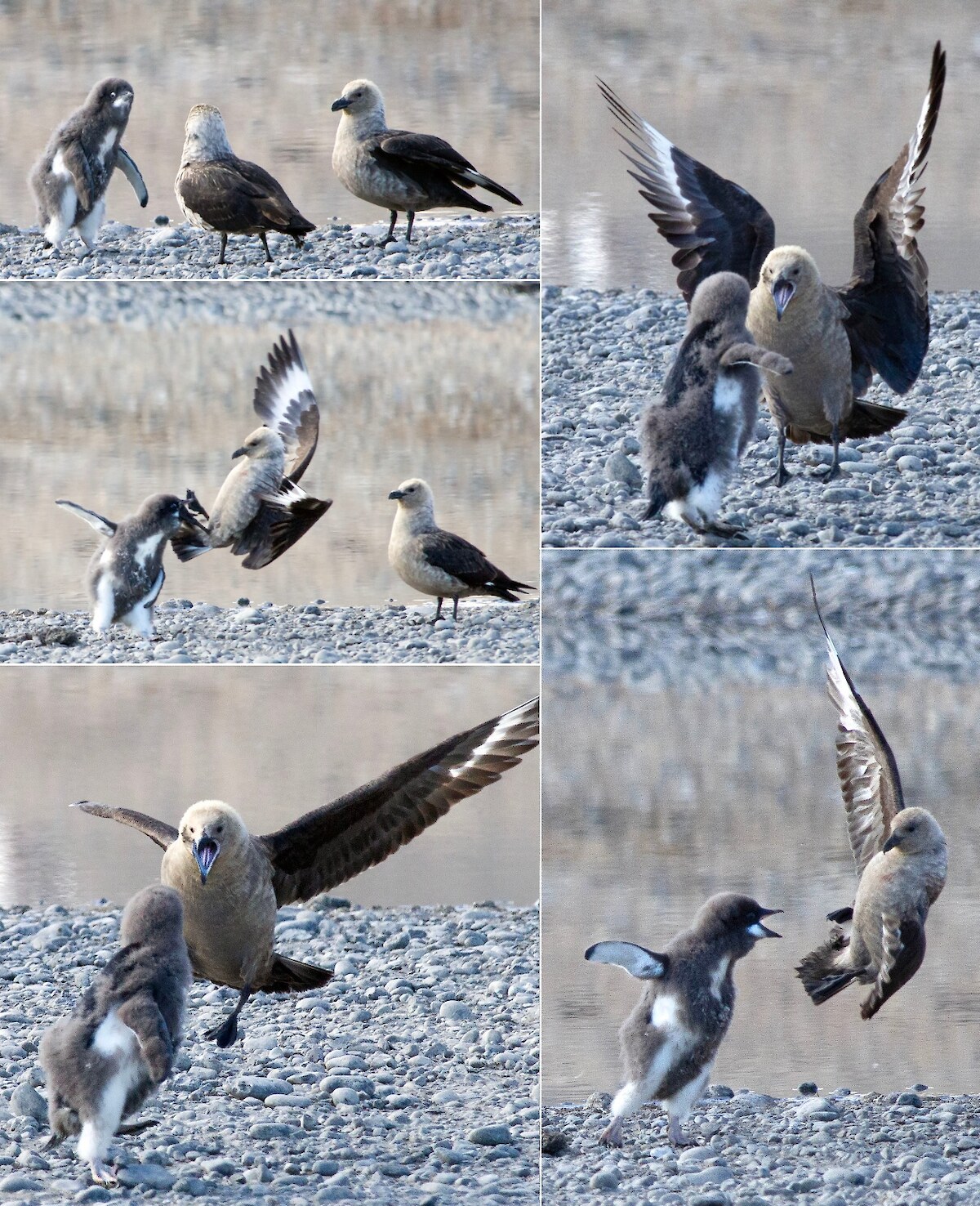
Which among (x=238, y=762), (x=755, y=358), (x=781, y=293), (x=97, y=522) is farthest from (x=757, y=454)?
(x=238, y=762)

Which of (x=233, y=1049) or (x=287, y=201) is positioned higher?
(x=287, y=201)

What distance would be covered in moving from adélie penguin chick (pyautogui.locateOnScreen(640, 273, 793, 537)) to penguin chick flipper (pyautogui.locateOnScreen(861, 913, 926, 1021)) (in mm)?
1077

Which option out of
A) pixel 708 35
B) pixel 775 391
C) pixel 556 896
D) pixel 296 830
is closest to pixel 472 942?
pixel 556 896

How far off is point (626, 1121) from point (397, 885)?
1748mm

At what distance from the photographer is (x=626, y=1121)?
396 cm

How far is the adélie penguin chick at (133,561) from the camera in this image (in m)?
4.42

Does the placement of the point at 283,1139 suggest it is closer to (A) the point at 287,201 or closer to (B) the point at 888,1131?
(B) the point at 888,1131

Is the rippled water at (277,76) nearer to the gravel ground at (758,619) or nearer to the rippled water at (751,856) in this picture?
the gravel ground at (758,619)

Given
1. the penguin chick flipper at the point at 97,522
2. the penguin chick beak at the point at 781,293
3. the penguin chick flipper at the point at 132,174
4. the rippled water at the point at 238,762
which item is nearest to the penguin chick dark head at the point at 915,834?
the penguin chick beak at the point at 781,293

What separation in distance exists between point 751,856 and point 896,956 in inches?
44.7

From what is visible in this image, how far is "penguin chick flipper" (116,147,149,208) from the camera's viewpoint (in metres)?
4.84

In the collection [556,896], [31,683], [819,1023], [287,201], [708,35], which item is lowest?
[819,1023]

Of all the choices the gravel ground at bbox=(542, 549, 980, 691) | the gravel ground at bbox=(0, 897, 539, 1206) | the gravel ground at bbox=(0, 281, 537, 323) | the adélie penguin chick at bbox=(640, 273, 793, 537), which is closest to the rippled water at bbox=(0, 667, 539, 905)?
the gravel ground at bbox=(0, 897, 539, 1206)

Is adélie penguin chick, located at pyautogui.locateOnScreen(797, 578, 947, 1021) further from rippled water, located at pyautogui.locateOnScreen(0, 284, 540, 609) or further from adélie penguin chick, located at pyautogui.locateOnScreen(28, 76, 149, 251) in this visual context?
adélie penguin chick, located at pyautogui.locateOnScreen(28, 76, 149, 251)
